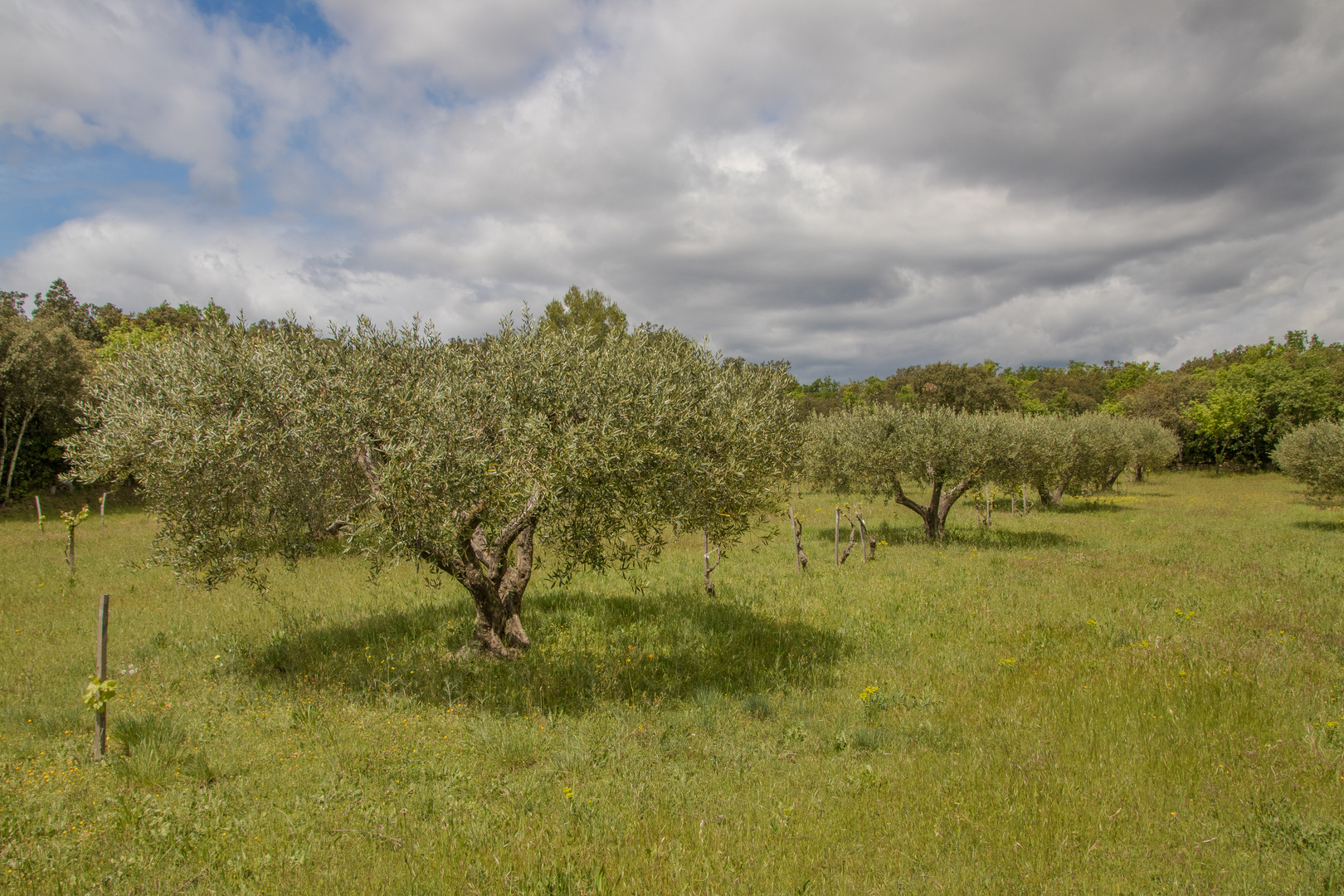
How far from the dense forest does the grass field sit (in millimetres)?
17097

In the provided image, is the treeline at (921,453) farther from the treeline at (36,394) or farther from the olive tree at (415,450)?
the treeline at (36,394)

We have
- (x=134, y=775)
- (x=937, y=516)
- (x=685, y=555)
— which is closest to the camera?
(x=134, y=775)

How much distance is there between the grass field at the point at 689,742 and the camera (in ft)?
19.4

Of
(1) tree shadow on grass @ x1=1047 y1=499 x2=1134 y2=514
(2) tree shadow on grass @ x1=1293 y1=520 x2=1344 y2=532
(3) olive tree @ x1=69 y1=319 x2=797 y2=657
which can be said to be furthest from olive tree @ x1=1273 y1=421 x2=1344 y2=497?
(3) olive tree @ x1=69 y1=319 x2=797 y2=657

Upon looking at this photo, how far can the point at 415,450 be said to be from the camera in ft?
31.2

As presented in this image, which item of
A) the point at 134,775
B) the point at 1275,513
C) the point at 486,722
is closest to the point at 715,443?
the point at 486,722

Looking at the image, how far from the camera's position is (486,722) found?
Answer: 9.43 m

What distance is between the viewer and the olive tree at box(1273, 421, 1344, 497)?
30484mm

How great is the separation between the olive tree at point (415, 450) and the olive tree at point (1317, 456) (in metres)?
36.0

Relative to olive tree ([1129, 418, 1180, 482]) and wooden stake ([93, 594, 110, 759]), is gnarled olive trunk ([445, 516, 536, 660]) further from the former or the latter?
olive tree ([1129, 418, 1180, 482])

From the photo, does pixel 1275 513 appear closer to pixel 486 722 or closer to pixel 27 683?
pixel 486 722

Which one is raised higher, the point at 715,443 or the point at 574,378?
the point at 574,378

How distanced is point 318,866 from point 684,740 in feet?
15.8

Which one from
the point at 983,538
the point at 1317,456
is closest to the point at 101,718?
the point at 983,538
